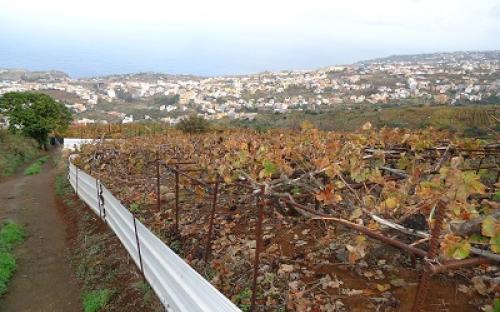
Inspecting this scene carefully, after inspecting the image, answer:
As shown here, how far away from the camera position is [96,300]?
223 inches

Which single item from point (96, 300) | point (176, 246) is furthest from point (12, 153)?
point (176, 246)

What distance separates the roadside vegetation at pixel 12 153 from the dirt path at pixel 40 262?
7.87 m

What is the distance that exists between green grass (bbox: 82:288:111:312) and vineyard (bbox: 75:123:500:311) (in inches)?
47.1

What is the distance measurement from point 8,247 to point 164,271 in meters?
5.78

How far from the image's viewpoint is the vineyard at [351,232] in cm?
249

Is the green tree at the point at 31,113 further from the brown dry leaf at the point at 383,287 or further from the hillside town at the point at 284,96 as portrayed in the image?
the brown dry leaf at the point at 383,287

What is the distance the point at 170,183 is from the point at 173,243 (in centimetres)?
385

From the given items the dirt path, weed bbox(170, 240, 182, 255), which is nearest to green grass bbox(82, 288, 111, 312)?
the dirt path

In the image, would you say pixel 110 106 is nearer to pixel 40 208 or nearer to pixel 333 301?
pixel 40 208

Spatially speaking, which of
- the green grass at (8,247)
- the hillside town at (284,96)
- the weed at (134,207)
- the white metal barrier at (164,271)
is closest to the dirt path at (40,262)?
the green grass at (8,247)

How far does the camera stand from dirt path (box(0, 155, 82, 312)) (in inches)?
242

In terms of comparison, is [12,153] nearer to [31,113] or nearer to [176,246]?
[31,113]

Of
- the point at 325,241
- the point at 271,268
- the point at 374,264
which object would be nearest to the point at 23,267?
the point at 271,268

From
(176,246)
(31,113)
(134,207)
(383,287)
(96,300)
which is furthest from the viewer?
(31,113)
